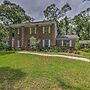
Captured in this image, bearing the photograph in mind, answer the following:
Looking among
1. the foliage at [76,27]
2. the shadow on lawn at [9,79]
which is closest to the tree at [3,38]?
the foliage at [76,27]

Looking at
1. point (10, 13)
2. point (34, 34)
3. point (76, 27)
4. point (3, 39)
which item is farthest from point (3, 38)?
point (76, 27)

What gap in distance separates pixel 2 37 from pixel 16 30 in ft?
18.3

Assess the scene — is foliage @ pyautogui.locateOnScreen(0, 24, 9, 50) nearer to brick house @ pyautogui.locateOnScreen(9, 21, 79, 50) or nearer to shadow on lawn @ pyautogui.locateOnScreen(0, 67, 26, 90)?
brick house @ pyautogui.locateOnScreen(9, 21, 79, 50)

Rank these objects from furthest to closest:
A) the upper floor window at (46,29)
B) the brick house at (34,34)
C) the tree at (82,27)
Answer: the tree at (82,27) → the upper floor window at (46,29) → the brick house at (34,34)

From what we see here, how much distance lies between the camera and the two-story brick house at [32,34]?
43812 mm

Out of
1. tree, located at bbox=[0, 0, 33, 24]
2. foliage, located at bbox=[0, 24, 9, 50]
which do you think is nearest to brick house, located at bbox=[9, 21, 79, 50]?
foliage, located at bbox=[0, 24, 9, 50]

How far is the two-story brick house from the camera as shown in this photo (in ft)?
144

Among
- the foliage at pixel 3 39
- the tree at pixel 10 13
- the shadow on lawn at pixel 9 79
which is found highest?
the tree at pixel 10 13

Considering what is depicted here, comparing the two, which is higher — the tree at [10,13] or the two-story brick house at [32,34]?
the tree at [10,13]

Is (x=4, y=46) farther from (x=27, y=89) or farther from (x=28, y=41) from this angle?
(x=27, y=89)

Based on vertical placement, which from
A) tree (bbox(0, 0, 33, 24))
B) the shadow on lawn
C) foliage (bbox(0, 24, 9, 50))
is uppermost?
tree (bbox(0, 0, 33, 24))

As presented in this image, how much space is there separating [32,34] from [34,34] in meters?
0.50

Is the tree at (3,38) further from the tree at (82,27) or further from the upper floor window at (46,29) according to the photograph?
the tree at (82,27)

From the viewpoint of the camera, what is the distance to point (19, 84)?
10844mm
